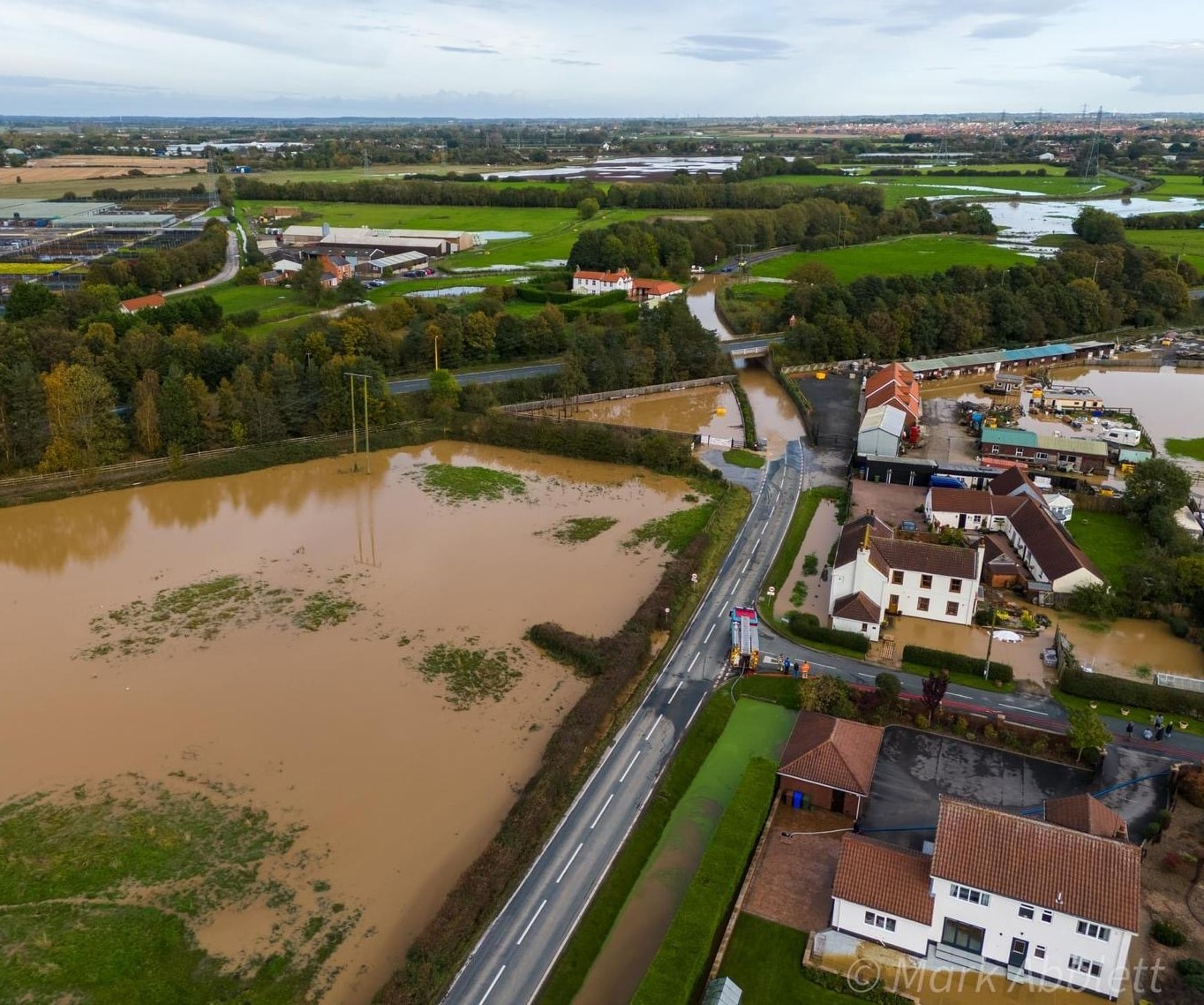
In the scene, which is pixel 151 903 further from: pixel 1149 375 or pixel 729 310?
pixel 1149 375

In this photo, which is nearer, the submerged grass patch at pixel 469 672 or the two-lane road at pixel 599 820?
the two-lane road at pixel 599 820

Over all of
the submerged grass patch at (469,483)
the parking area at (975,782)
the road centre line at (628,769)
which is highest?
the submerged grass patch at (469,483)

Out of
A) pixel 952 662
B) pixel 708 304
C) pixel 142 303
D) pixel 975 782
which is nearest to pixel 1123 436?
pixel 952 662

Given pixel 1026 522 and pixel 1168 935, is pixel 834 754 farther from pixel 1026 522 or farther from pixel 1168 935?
pixel 1026 522

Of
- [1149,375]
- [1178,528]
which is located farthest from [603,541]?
[1149,375]

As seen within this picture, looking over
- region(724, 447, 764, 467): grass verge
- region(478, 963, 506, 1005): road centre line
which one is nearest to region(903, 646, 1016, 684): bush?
region(478, 963, 506, 1005): road centre line

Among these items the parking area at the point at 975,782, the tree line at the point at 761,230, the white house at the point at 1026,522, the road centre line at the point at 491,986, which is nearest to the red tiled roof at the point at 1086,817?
the parking area at the point at 975,782

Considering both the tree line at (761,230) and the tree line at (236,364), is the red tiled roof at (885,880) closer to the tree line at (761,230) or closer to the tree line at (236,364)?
the tree line at (236,364)
